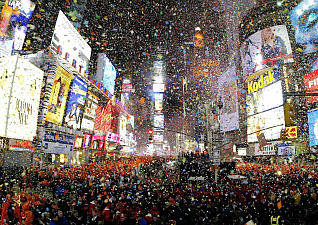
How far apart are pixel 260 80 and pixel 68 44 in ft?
133

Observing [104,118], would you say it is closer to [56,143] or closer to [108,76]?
[108,76]

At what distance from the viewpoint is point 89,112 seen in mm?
38531

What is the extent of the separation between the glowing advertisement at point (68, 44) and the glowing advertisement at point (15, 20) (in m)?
3.82

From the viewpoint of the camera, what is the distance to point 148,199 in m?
11.5

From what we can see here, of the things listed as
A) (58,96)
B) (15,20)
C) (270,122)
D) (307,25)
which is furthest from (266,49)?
(15,20)

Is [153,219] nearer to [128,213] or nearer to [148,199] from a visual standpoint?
[128,213]

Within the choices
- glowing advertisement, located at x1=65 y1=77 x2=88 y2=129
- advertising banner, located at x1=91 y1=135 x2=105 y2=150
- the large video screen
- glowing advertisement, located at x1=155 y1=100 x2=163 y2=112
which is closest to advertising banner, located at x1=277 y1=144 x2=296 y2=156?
the large video screen

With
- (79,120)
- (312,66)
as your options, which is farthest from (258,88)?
(79,120)

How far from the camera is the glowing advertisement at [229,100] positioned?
2299 inches

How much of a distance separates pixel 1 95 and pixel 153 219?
1592cm

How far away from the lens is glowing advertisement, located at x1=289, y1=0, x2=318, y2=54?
136 ft

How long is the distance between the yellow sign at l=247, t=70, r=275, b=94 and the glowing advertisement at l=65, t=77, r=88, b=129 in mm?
37086

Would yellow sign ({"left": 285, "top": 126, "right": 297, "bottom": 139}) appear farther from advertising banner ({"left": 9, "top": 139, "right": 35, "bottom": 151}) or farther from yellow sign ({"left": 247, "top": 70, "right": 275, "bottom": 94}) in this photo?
advertising banner ({"left": 9, "top": 139, "right": 35, "bottom": 151})

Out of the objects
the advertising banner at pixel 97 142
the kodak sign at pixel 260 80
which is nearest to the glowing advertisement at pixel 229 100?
the kodak sign at pixel 260 80
